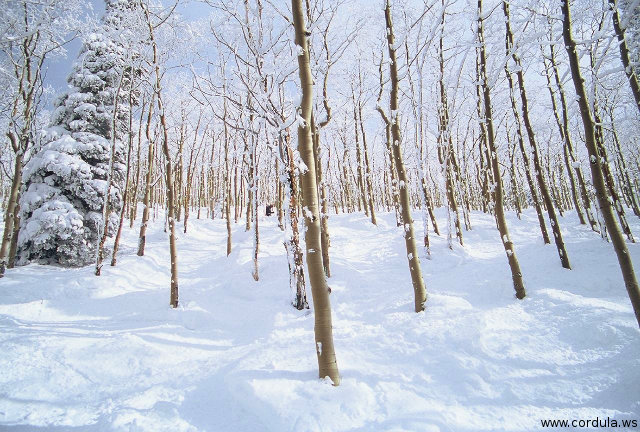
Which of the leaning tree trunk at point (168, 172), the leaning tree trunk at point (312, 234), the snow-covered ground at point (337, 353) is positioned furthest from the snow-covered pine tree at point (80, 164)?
the leaning tree trunk at point (312, 234)

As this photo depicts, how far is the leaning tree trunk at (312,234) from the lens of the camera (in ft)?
10.0

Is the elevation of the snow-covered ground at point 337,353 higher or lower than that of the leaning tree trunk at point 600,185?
lower

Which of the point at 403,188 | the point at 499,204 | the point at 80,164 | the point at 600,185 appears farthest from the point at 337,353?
the point at 80,164

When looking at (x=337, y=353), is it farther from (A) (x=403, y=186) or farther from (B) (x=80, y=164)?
(B) (x=80, y=164)

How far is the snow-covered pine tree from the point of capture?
333 inches

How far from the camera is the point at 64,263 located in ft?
28.7

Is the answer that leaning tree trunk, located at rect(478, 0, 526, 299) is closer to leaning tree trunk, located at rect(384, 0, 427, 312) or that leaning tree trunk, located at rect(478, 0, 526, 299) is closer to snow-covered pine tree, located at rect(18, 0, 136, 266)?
leaning tree trunk, located at rect(384, 0, 427, 312)

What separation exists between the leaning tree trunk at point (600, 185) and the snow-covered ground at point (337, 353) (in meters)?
0.91

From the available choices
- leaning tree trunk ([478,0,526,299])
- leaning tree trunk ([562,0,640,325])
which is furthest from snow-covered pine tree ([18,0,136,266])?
leaning tree trunk ([562,0,640,325])

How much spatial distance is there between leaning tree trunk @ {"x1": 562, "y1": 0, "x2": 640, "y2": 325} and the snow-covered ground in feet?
2.97

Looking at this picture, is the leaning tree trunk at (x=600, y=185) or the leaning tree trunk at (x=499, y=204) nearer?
Result: the leaning tree trunk at (x=600, y=185)

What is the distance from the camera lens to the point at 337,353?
3828 millimetres

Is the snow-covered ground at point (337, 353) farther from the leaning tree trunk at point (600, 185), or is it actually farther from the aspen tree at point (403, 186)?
the leaning tree trunk at point (600, 185)

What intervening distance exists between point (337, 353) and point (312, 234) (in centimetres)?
196
